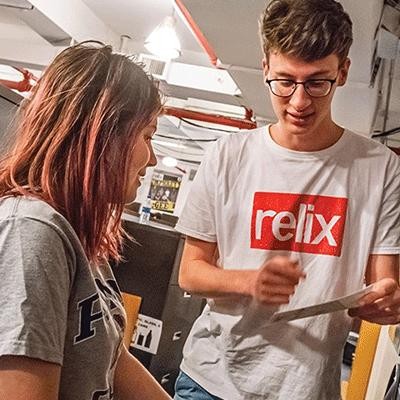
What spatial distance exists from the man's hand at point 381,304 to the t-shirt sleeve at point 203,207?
35 centimetres

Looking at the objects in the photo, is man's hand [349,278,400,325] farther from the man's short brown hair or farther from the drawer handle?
the drawer handle

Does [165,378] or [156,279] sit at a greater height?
[156,279]

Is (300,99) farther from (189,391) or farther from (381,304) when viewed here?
(189,391)

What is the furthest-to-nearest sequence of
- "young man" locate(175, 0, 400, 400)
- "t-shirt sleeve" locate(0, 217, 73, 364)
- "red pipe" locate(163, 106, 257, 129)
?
"red pipe" locate(163, 106, 257, 129)
"young man" locate(175, 0, 400, 400)
"t-shirt sleeve" locate(0, 217, 73, 364)

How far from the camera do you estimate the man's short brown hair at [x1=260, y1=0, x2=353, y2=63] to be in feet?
4.11

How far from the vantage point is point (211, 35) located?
2703 mm

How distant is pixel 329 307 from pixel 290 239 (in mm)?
226

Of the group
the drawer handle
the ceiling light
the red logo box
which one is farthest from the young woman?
the ceiling light

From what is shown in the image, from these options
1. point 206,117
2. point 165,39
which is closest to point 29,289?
point 165,39

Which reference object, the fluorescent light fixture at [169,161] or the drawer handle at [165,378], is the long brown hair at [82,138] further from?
the fluorescent light fixture at [169,161]

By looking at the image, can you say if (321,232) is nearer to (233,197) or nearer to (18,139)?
(233,197)

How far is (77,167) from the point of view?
34.4 inches

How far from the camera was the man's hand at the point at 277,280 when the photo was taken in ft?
3.51

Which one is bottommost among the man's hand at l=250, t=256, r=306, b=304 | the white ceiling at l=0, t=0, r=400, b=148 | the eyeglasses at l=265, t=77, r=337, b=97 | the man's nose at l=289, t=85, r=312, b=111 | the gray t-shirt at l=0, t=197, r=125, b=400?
the gray t-shirt at l=0, t=197, r=125, b=400
